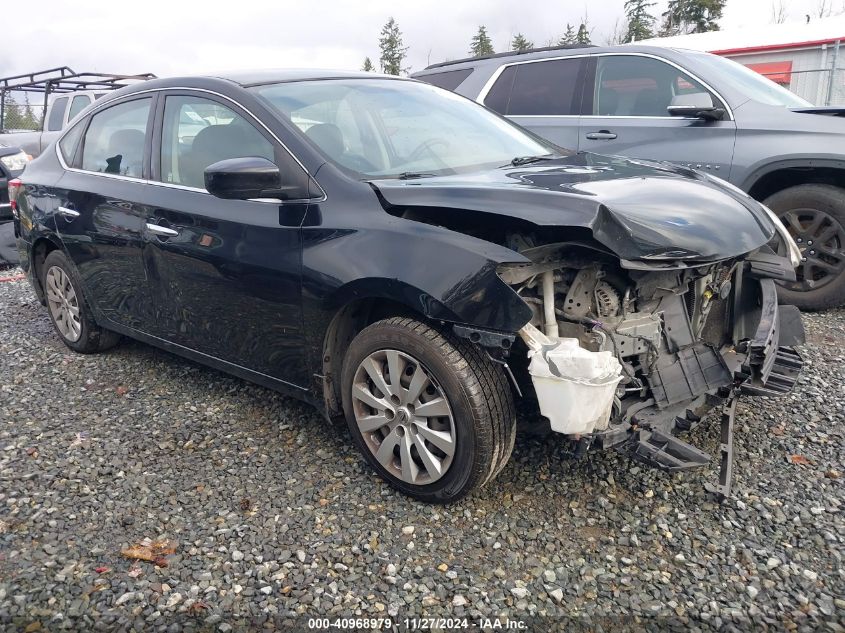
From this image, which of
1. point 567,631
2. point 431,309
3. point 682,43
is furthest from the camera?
point 682,43

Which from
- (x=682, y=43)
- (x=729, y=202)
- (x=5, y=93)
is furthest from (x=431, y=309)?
(x=682, y=43)

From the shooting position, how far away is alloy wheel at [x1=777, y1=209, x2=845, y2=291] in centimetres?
496

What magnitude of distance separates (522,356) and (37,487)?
7.20ft

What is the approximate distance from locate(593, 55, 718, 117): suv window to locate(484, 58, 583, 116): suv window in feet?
0.75

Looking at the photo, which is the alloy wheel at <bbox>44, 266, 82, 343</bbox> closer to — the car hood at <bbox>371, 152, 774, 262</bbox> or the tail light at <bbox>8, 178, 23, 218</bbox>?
the tail light at <bbox>8, 178, 23, 218</bbox>

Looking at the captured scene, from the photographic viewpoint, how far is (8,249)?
25.4ft

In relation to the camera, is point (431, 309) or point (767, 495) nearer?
point (431, 309)

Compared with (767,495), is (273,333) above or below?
above

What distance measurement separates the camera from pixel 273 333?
10.5ft

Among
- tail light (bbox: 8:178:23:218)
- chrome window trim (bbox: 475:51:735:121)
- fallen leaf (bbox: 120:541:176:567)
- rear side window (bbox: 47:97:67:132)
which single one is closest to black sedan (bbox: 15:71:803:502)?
fallen leaf (bbox: 120:541:176:567)

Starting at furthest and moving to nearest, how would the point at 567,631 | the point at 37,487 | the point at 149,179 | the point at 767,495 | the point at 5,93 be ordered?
the point at 5,93, the point at 149,179, the point at 37,487, the point at 767,495, the point at 567,631

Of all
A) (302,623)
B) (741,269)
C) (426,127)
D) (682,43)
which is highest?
(682,43)

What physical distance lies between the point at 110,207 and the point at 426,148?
73.7 inches

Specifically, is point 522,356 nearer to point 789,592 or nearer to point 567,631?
point 567,631
